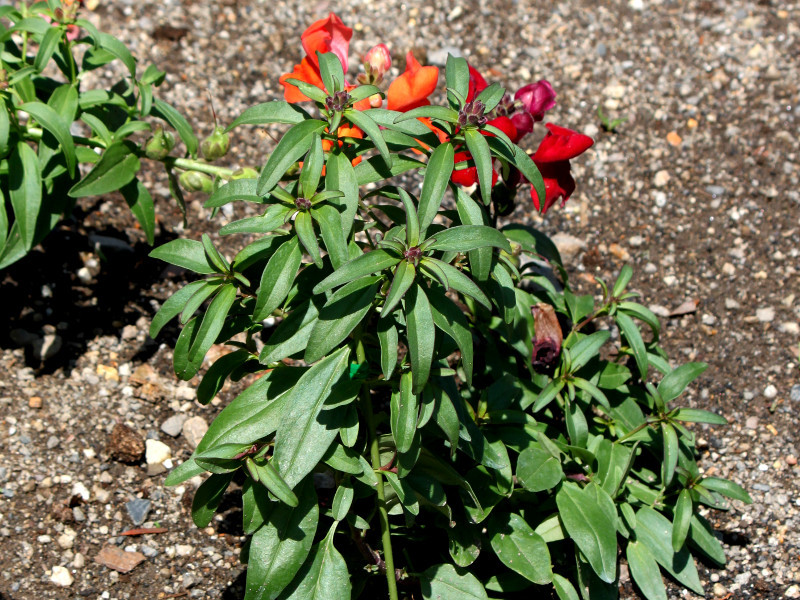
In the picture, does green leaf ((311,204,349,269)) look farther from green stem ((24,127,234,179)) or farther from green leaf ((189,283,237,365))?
green stem ((24,127,234,179))

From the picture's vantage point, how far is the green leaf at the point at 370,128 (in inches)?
69.3

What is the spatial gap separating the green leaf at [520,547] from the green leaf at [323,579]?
447 millimetres

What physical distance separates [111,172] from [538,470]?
1.50 meters

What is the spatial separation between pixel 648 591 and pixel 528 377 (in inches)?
28.0

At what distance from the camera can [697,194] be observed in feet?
10.7

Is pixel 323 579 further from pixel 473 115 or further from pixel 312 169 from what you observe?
pixel 473 115

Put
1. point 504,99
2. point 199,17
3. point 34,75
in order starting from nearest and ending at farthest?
point 504,99 → point 34,75 → point 199,17

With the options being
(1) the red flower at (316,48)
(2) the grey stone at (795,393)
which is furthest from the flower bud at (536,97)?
(2) the grey stone at (795,393)

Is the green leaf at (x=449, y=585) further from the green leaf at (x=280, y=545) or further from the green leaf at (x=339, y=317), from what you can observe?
the green leaf at (x=339, y=317)

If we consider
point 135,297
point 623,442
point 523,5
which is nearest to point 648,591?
point 623,442

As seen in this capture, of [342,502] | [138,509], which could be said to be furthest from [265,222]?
[138,509]

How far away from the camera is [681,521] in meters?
2.30

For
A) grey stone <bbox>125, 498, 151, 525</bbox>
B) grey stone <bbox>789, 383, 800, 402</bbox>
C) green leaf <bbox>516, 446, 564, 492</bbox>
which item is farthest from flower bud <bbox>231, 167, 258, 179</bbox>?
grey stone <bbox>789, 383, 800, 402</bbox>

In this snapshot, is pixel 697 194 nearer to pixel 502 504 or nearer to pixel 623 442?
pixel 623 442
